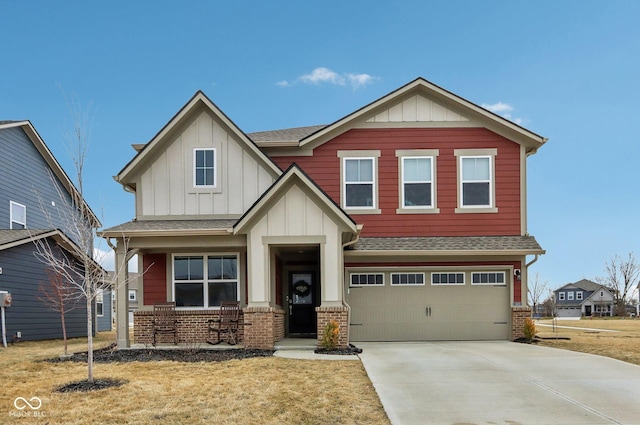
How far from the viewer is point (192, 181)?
52.1 ft

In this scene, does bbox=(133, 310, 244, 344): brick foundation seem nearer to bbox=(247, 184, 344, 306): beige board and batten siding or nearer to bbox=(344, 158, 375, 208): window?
bbox=(247, 184, 344, 306): beige board and batten siding

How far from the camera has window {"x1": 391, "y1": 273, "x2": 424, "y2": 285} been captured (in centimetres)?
1661

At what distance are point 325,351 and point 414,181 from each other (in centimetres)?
612

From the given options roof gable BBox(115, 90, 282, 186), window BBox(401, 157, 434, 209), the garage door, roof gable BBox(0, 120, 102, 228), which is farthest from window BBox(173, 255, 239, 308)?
roof gable BBox(0, 120, 102, 228)

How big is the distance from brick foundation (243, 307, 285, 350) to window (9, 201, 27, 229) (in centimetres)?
1358

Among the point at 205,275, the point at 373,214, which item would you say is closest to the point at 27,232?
the point at 205,275

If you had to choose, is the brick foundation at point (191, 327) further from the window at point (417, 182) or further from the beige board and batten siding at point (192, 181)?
the window at point (417, 182)

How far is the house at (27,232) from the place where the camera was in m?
→ 19.7

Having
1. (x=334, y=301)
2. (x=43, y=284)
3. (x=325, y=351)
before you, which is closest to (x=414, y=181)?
(x=334, y=301)

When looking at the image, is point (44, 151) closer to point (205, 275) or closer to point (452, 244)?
point (205, 275)

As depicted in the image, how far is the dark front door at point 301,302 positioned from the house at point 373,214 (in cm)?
Answer: 3

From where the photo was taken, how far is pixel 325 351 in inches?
521

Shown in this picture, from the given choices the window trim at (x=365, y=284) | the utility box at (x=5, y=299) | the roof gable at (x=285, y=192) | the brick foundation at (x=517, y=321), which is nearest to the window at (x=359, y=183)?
the window trim at (x=365, y=284)

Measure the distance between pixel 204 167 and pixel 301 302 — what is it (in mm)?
5135
